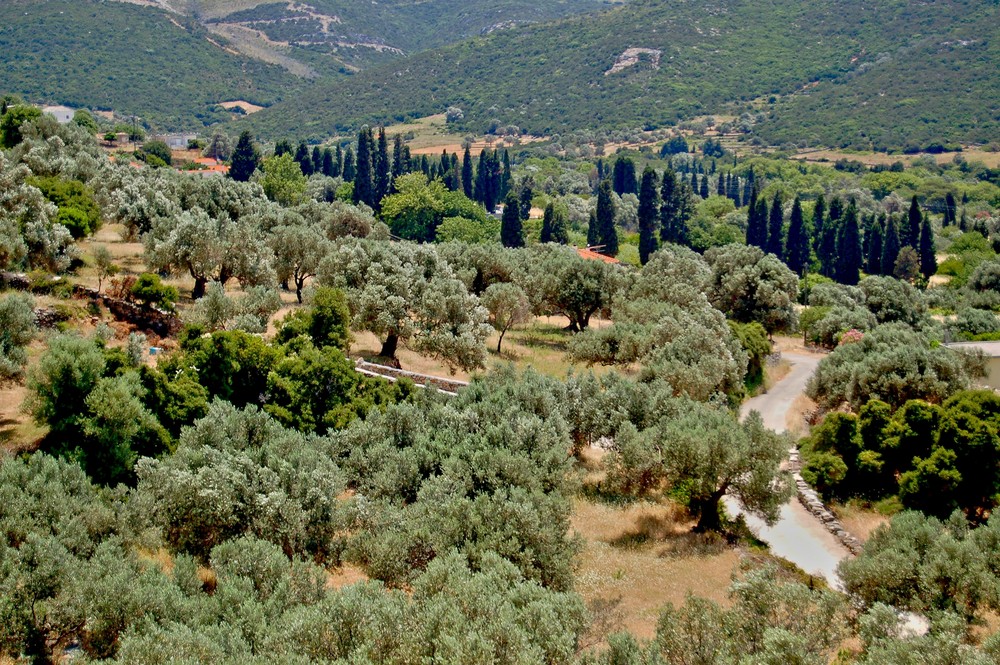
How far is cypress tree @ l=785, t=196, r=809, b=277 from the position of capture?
306ft

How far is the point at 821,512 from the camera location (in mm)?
31109

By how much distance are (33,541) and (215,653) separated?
6.72m

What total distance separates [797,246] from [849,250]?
6.55 metres

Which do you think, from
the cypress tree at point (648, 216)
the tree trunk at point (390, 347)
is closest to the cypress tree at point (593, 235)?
the cypress tree at point (648, 216)

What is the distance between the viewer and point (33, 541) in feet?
61.9

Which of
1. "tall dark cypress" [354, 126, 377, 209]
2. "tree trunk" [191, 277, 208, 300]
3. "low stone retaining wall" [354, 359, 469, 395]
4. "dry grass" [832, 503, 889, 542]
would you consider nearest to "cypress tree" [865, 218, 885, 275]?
"tall dark cypress" [354, 126, 377, 209]

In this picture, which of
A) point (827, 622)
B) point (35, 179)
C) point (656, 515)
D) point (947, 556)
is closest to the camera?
point (827, 622)

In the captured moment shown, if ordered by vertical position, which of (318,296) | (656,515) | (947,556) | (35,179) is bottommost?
(656,515)

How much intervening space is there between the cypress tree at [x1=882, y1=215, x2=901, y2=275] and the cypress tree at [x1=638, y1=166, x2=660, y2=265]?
79.1ft

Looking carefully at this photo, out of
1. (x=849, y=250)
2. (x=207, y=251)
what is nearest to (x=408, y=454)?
(x=207, y=251)

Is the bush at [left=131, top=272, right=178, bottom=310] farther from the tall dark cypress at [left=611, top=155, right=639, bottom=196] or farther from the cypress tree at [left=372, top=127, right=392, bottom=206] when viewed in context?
the tall dark cypress at [left=611, top=155, right=639, bottom=196]

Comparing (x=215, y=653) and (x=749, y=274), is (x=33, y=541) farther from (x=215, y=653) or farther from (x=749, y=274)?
(x=749, y=274)

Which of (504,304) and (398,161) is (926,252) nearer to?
(398,161)

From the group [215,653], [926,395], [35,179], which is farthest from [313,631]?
[35,179]
